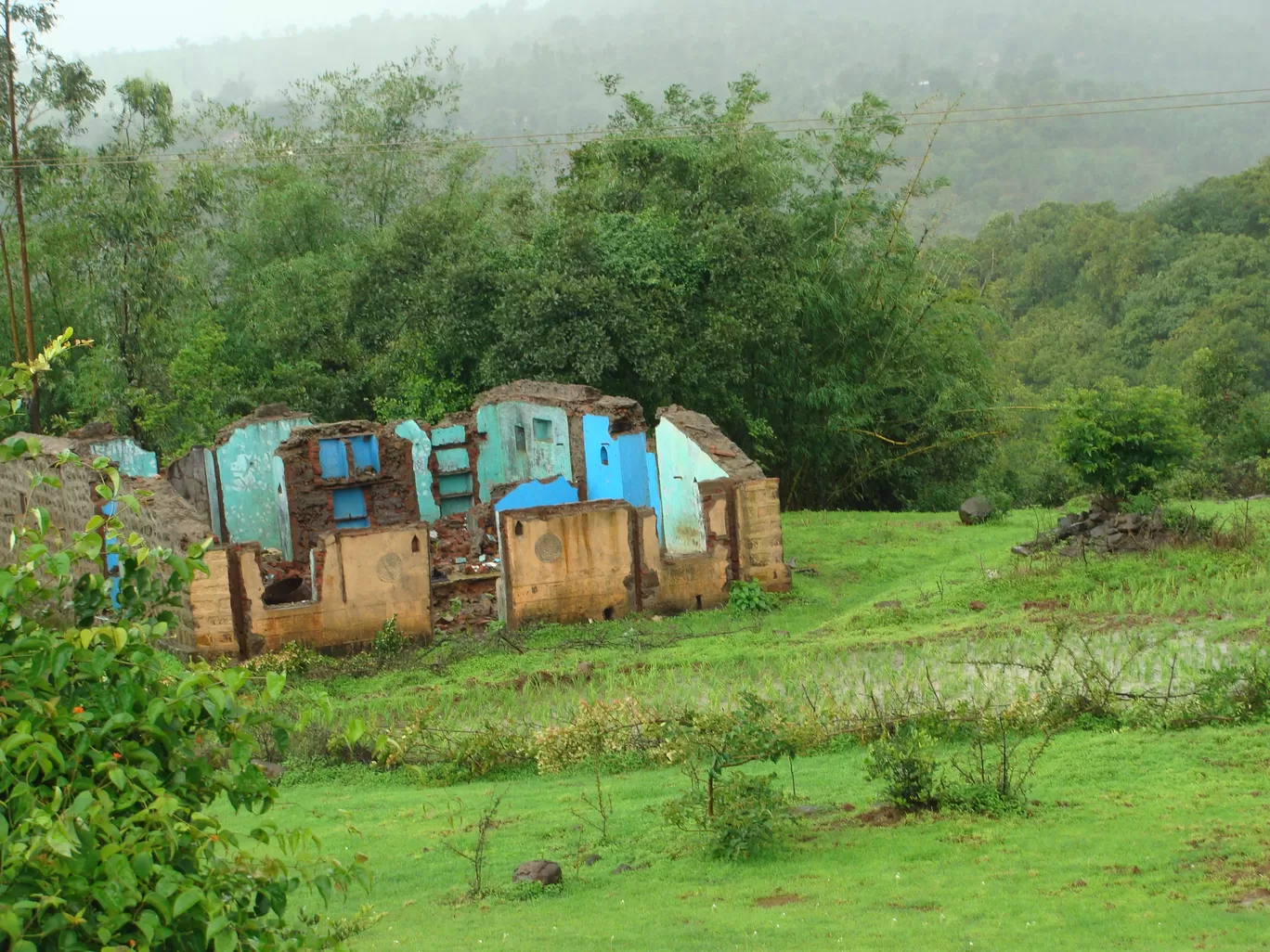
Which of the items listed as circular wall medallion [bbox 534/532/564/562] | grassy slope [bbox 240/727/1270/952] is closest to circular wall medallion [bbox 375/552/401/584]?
circular wall medallion [bbox 534/532/564/562]

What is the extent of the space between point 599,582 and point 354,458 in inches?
227

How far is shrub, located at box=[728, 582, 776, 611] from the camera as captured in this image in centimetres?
1373

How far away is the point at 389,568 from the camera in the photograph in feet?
42.9

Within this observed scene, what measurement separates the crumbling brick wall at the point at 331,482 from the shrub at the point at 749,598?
523cm

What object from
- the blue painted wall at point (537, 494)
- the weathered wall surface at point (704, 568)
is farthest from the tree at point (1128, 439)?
the blue painted wall at point (537, 494)

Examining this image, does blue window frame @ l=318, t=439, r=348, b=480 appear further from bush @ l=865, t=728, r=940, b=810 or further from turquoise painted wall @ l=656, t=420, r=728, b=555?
bush @ l=865, t=728, r=940, b=810

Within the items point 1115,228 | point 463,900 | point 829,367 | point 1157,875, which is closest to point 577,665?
point 463,900

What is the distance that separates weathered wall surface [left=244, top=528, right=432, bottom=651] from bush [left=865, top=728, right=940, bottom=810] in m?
6.58

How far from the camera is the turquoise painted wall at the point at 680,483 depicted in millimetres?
15133

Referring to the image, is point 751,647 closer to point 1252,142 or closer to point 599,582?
point 599,582

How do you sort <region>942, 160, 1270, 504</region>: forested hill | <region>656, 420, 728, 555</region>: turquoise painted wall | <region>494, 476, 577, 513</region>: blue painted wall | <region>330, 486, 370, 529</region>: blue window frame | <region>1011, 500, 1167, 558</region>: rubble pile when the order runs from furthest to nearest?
1. <region>942, 160, 1270, 504</region>: forested hill
2. <region>330, 486, 370, 529</region>: blue window frame
3. <region>494, 476, 577, 513</region>: blue painted wall
4. <region>656, 420, 728, 555</region>: turquoise painted wall
5. <region>1011, 500, 1167, 558</region>: rubble pile

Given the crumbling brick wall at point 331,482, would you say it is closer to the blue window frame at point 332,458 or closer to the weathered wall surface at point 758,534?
the blue window frame at point 332,458

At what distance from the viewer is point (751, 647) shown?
39.5ft

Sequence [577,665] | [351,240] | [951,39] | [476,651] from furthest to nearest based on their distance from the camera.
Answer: [951,39] → [351,240] → [476,651] → [577,665]
